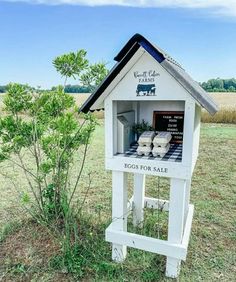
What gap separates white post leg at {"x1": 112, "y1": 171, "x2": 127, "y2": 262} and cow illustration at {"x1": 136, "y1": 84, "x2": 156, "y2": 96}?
0.90 metres

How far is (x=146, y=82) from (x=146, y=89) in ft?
0.22

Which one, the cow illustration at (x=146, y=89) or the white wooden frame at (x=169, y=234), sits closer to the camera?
the cow illustration at (x=146, y=89)

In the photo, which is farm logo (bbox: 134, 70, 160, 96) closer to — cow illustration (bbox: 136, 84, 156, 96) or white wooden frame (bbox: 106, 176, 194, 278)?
cow illustration (bbox: 136, 84, 156, 96)

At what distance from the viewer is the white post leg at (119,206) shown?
305 cm

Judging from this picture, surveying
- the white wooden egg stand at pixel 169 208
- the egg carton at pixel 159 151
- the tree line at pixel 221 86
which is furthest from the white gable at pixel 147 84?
the tree line at pixel 221 86

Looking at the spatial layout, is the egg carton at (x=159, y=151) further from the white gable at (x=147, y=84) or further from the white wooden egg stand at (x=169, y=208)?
the white gable at (x=147, y=84)

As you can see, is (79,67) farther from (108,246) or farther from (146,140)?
(108,246)

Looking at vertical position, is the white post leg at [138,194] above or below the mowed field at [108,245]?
above

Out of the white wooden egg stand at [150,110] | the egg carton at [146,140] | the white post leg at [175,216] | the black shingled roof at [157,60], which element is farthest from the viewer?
the egg carton at [146,140]

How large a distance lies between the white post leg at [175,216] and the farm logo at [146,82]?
926 mm

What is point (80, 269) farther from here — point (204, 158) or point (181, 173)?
point (204, 158)

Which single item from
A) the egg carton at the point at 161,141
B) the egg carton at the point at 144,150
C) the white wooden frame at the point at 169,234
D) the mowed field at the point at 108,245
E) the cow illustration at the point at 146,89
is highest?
the cow illustration at the point at 146,89

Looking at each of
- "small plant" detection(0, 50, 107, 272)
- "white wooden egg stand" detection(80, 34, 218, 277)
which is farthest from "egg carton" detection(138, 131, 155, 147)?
"small plant" detection(0, 50, 107, 272)

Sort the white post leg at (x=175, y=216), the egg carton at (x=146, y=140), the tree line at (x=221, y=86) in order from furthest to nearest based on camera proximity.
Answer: the tree line at (x=221, y=86)
the egg carton at (x=146, y=140)
the white post leg at (x=175, y=216)
